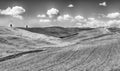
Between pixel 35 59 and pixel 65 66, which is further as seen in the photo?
pixel 35 59

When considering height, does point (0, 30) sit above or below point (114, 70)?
above

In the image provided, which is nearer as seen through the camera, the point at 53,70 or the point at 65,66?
the point at 53,70

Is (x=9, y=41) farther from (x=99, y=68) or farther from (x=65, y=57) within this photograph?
(x=99, y=68)

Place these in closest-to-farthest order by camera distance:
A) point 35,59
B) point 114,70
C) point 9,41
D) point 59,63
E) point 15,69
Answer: point 114,70 < point 15,69 < point 59,63 < point 35,59 < point 9,41

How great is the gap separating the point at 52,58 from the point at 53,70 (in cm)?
399

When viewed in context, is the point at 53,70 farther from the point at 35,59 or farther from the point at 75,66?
the point at 35,59

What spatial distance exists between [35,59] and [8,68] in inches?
127

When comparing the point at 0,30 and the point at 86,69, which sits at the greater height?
the point at 0,30

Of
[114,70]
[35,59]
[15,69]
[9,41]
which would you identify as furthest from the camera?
[9,41]

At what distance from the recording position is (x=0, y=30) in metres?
34.5

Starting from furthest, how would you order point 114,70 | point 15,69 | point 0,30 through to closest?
point 0,30, point 15,69, point 114,70

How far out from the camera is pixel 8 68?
13.6 meters

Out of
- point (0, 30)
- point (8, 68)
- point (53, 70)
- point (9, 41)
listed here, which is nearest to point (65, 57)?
point (53, 70)

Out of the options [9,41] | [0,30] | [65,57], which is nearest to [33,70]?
[65,57]
